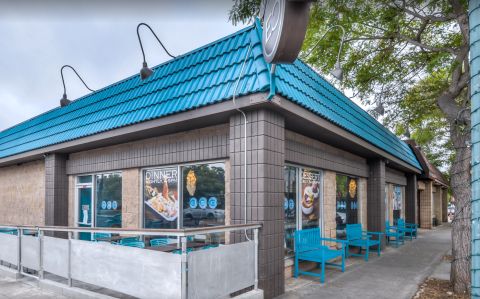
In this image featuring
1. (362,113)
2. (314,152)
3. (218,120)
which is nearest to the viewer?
(218,120)

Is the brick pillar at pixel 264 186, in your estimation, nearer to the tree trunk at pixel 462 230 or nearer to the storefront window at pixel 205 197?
the storefront window at pixel 205 197

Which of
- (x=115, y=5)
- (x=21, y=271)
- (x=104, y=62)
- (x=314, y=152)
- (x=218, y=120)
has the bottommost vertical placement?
(x=21, y=271)

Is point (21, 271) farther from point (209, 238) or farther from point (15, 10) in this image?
point (15, 10)

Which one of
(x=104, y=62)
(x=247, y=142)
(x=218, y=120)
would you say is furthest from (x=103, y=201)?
(x=104, y=62)

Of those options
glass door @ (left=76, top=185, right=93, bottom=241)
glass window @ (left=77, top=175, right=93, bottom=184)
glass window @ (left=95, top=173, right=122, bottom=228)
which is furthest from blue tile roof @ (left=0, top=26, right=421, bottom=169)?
glass door @ (left=76, top=185, right=93, bottom=241)

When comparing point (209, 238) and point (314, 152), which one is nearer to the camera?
point (209, 238)

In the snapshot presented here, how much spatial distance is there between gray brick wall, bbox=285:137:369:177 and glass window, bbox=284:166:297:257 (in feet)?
1.24

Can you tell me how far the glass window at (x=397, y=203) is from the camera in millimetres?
15503

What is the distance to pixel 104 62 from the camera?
104 feet

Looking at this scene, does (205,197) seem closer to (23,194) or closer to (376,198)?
(376,198)

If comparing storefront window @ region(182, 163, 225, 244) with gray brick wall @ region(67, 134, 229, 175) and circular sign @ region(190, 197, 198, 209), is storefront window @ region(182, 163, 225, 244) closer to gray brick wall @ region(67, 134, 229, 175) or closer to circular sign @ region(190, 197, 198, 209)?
circular sign @ region(190, 197, 198, 209)

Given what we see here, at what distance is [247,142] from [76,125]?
574cm

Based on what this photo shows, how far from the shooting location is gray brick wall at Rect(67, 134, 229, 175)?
6.36 metres

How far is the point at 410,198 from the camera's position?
57.1ft
